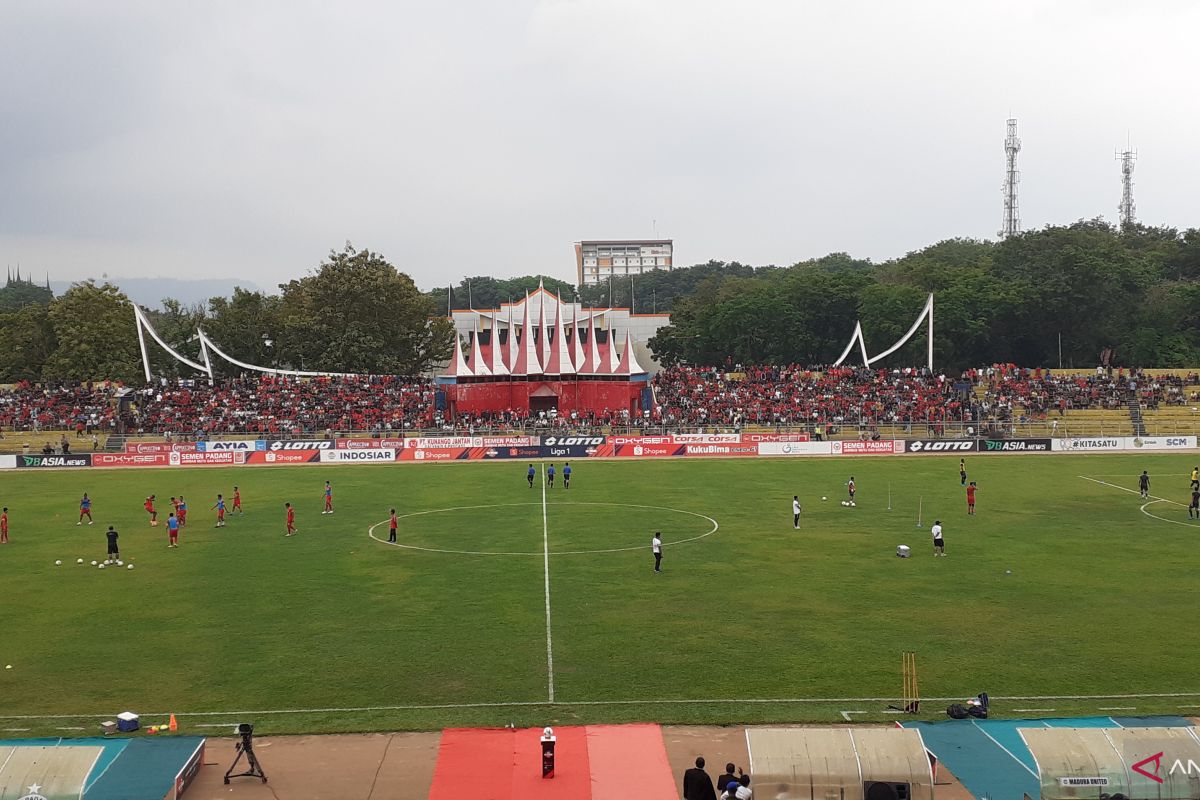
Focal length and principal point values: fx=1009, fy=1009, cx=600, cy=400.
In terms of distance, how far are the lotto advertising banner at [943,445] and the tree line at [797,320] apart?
92.4 ft

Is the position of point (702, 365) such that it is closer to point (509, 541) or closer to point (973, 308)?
point (973, 308)

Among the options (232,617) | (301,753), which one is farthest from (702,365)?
(301,753)

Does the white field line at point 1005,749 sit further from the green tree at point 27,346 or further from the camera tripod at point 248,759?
the green tree at point 27,346

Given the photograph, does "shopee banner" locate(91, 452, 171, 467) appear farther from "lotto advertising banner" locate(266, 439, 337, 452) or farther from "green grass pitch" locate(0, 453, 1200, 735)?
"green grass pitch" locate(0, 453, 1200, 735)

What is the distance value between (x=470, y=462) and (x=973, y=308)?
5400 centimetres

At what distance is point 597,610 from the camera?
2570 centimetres

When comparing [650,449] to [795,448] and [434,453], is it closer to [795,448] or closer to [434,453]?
[795,448]

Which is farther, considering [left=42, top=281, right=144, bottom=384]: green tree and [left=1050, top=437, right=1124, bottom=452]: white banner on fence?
[left=42, top=281, right=144, bottom=384]: green tree

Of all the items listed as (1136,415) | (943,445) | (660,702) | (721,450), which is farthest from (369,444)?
(1136,415)

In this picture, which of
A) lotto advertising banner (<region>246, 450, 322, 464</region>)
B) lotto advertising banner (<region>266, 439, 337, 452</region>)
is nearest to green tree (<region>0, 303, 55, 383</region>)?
lotto advertising banner (<region>266, 439, 337, 452</region>)

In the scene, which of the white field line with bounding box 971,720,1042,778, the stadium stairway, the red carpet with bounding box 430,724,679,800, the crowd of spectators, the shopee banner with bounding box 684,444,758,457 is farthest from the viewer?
the crowd of spectators

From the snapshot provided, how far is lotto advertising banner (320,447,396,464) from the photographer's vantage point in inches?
2506

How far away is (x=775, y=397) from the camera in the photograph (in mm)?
77188

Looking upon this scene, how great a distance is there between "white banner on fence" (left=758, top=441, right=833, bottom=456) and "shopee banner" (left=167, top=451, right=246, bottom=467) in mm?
33354
